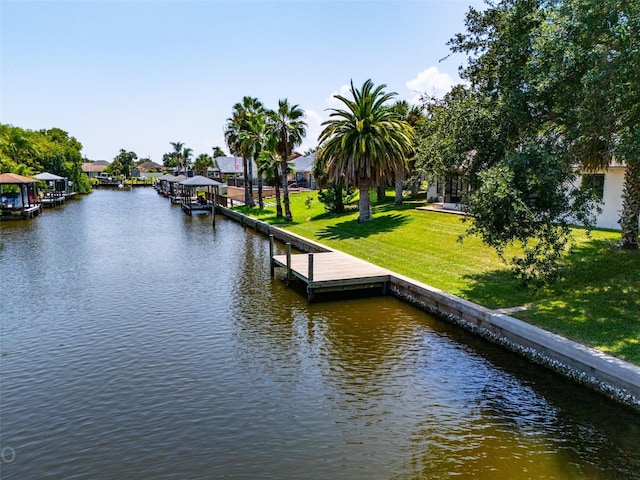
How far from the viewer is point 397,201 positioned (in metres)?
36.5

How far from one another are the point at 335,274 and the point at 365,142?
42.4 ft

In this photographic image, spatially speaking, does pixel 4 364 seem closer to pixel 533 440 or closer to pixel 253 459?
pixel 253 459

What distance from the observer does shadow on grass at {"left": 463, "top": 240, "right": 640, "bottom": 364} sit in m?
10.9

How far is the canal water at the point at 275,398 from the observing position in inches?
308

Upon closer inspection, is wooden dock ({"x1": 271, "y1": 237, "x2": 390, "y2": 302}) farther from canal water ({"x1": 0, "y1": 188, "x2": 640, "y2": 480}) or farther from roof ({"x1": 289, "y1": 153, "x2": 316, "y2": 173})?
roof ({"x1": 289, "y1": 153, "x2": 316, "y2": 173})

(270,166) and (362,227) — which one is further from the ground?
(270,166)

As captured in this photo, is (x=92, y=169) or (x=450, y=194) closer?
(x=450, y=194)

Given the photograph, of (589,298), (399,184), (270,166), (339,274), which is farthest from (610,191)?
(270,166)

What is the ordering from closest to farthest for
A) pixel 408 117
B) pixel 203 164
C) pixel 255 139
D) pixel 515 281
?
pixel 515 281
pixel 408 117
pixel 255 139
pixel 203 164

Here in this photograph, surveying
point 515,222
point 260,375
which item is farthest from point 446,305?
point 260,375

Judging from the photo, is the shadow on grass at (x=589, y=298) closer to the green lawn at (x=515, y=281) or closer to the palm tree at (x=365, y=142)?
the green lawn at (x=515, y=281)

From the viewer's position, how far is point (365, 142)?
28609 mm

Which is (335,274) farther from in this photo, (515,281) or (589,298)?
(589,298)

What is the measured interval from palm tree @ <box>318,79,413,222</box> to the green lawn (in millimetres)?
3180
